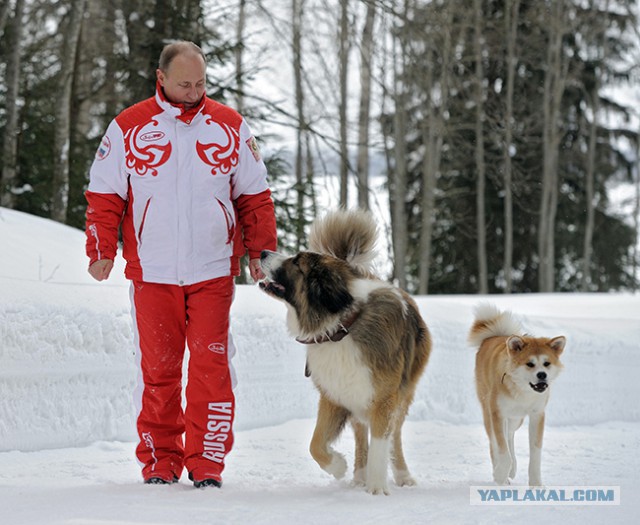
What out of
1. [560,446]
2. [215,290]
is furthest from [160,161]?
[560,446]

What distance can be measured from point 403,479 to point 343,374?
2.87 ft

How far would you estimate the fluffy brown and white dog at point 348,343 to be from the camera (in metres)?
4.33

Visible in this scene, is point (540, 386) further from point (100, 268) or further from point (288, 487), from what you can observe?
point (100, 268)

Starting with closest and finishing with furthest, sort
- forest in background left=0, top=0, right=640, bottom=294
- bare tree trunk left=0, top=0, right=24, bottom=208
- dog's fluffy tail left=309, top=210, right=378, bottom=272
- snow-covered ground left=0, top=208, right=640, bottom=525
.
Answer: snow-covered ground left=0, top=208, right=640, bottom=525 → dog's fluffy tail left=309, top=210, right=378, bottom=272 → bare tree trunk left=0, top=0, right=24, bottom=208 → forest in background left=0, top=0, right=640, bottom=294

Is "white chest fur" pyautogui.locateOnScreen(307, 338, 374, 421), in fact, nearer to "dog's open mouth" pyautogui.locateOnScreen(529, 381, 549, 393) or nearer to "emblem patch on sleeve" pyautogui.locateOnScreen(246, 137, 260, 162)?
"emblem patch on sleeve" pyautogui.locateOnScreen(246, 137, 260, 162)

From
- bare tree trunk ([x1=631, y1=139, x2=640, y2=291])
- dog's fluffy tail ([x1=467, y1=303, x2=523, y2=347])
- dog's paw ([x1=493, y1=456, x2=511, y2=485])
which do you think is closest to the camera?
dog's paw ([x1=493, y1=456, x2=511, y2=485])

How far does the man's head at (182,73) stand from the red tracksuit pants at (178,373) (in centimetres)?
93

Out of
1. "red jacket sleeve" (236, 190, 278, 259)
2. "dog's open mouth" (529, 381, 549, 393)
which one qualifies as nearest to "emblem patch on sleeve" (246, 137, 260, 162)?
"red jacket sleeve" (236, 190, 278, 259)

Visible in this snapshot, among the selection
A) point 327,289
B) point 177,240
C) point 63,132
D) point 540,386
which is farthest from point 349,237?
point 63,132

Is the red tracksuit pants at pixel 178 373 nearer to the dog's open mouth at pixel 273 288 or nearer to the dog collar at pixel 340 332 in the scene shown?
the dog's open mouth at pixel 273 288

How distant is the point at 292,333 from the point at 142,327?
0.76m

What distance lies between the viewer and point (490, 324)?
626 cm

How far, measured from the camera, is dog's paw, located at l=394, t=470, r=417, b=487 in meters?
4.82

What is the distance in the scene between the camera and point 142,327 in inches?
174
